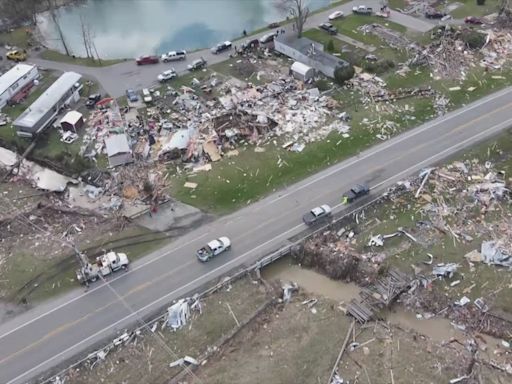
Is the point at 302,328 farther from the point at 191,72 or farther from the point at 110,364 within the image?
the point at 191,72

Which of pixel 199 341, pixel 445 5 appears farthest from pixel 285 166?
pixel 445 5

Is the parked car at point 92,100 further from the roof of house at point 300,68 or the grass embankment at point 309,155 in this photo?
the roof of house at point 300,68

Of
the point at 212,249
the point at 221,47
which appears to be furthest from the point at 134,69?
the point at 212,249

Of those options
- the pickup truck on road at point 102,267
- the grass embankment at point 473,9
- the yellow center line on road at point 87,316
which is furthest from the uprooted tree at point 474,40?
the pickup truck on road at point 102,267

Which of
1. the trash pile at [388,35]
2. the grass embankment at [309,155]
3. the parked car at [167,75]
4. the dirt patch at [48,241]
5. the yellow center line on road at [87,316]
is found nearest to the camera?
the yellow center line on road at [87,316]

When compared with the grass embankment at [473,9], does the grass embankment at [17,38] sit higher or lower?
higher

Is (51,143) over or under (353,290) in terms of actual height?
over
